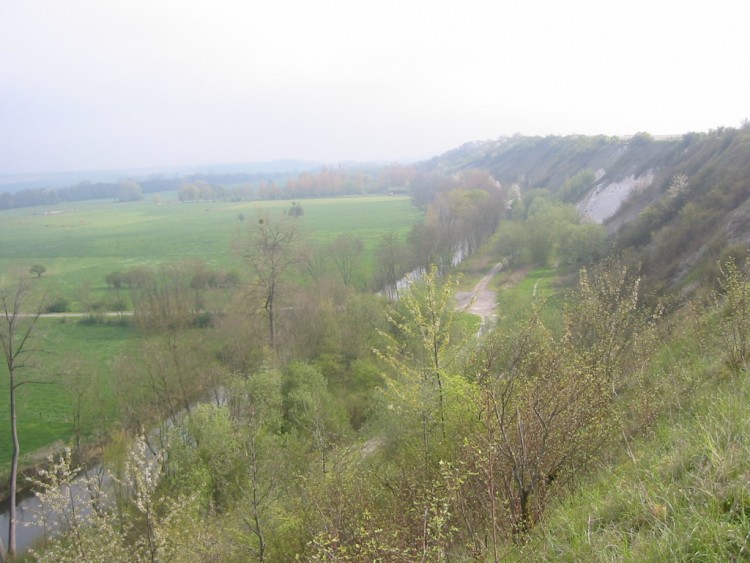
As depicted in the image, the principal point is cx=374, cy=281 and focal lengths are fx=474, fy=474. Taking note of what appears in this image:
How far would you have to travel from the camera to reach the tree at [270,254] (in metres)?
23.5

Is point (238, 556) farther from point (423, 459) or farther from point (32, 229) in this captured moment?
point (32, 229)

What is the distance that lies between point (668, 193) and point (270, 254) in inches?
1268

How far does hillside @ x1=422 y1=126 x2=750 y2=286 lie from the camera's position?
27.4m

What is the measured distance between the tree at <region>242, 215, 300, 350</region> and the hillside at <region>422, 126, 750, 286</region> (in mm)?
20052

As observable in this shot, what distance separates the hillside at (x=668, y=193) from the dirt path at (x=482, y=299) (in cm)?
1044

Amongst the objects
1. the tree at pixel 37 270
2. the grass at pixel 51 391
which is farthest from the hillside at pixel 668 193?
the tree at pixel 37 270

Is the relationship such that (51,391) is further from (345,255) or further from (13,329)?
(345,255)

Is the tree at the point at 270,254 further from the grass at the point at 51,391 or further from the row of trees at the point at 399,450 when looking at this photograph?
the grass at the point at 51,391

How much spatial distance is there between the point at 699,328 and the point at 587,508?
702cm

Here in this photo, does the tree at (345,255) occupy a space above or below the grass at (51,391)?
above

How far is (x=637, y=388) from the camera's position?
7770 millimetres

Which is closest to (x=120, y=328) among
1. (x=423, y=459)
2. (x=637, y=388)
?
(x=423, y=459)

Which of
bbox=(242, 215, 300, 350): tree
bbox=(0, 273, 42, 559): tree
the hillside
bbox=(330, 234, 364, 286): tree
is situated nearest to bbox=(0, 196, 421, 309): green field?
bbox=(242, 215, 300, 350): tree

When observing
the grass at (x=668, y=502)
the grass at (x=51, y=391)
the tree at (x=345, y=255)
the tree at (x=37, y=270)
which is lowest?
the grass at (x=51, y=391)
